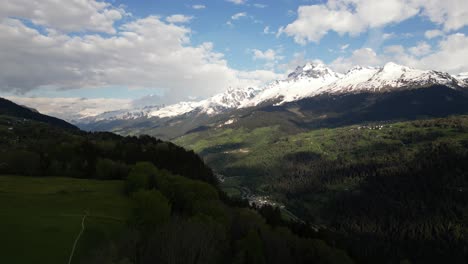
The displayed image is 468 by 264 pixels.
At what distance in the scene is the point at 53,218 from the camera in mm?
48562

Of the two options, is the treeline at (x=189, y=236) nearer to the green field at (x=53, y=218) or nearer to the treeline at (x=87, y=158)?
the green field at (x=53, y=218)

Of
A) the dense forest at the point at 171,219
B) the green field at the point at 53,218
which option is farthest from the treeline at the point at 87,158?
the green field at the point at 53,218

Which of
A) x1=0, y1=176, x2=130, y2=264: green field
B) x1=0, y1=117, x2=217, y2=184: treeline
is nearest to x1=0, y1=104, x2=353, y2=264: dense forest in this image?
x1=0, y1=117, x2=217, y2=184: treeline

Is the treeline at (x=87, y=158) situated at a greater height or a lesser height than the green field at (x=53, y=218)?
greater

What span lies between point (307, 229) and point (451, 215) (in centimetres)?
13291

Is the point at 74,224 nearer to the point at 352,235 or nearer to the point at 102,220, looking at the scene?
the point at 102,220

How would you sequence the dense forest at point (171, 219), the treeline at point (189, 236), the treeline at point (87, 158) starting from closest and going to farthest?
the treeline at point (189, 236) < the dense forest at point (171, 219) < the treeline at point (87, 158)

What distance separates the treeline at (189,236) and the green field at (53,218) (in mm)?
3707

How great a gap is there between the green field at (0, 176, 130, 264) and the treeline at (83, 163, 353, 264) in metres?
3.71

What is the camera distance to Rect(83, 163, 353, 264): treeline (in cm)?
3938

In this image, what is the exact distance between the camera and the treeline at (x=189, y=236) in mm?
39381


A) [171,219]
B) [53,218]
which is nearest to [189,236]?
[171,219]

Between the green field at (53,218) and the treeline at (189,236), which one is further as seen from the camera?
the treeline at (189,236)

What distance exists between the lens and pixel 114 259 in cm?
3306
